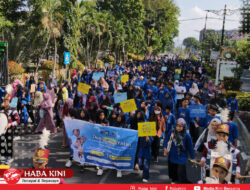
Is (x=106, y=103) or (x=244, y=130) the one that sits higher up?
(x=106, y=103)

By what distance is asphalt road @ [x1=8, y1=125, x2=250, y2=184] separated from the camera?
6.79 meters

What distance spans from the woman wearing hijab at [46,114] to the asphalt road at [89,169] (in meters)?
0.92

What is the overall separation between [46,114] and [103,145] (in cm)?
384

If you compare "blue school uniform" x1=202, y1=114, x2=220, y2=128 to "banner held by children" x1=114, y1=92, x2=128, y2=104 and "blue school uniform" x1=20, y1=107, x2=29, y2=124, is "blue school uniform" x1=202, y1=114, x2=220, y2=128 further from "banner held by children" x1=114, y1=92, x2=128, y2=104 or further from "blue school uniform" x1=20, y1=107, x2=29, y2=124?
"blue school uniform" x1=20, y1=107, x2=29, y2=124

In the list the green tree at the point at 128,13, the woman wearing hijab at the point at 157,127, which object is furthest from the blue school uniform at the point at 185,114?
the green tree at the point at 128,13

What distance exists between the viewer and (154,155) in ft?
27.2

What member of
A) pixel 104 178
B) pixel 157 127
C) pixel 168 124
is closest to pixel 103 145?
pixel 104 178

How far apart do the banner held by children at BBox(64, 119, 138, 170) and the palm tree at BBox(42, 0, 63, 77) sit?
12570 millimetres

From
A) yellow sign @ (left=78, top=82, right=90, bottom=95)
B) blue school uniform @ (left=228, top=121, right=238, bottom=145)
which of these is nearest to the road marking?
blue school uniform @ (left=228, top=121, right=238, bottom=145)

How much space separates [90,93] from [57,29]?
9.56m

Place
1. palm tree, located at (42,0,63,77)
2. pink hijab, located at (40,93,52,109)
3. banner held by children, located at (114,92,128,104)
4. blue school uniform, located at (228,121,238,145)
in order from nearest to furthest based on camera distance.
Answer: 1. blue school uniform, located at (228,121,238,145)
2. banner held by children, located at (114,92,128,104)
3. pink hijab, located at (40,93,52,109)
4. palm tree, located at (42,0,63,77)

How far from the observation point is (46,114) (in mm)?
10258

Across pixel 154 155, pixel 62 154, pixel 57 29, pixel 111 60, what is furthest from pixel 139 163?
pixel 111 60

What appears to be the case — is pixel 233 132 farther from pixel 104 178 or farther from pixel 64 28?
pixel 64 28
